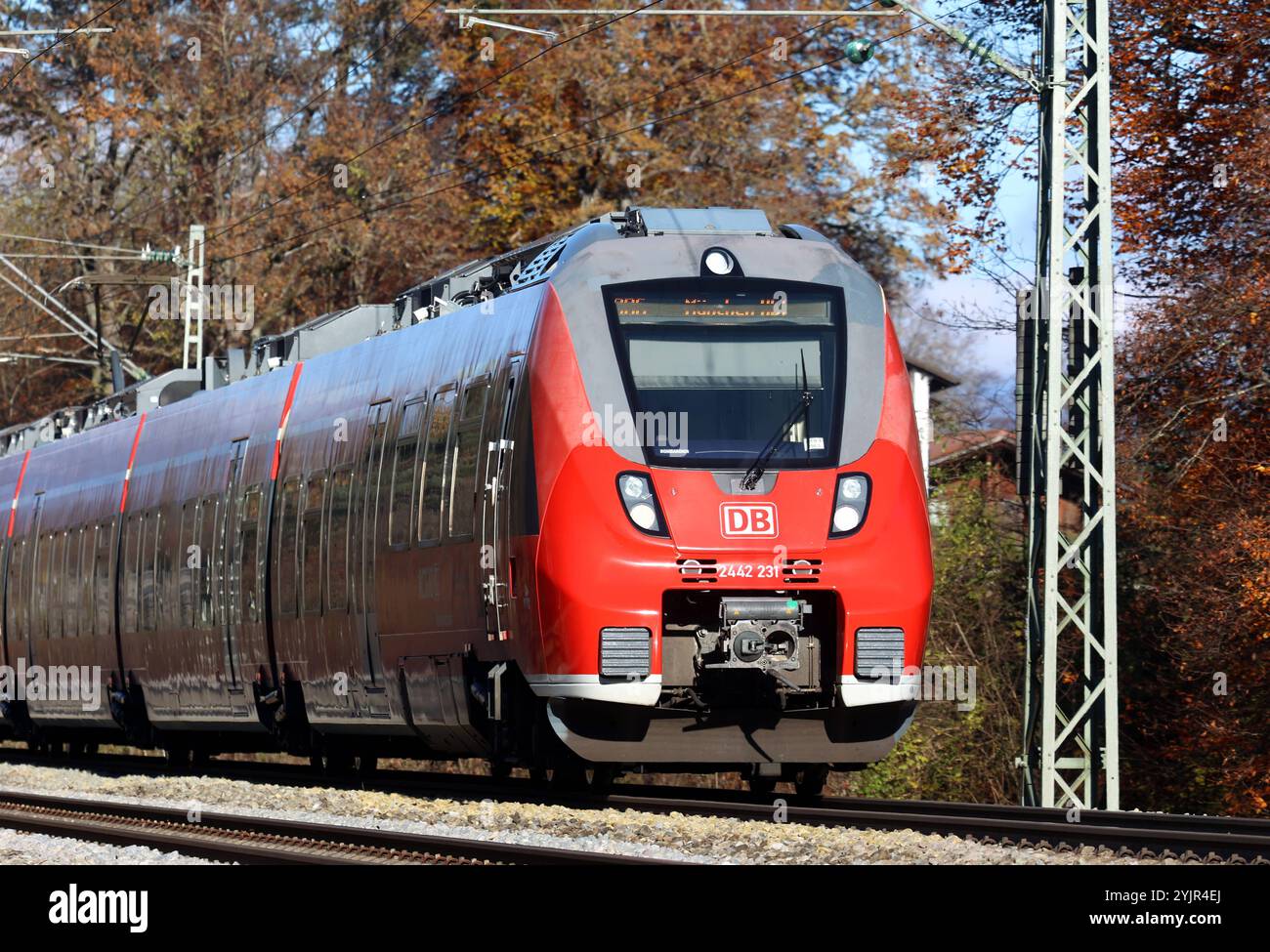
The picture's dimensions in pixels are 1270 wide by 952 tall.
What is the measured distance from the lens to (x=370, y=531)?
1686 centimetres

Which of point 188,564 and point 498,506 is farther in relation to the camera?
point 188,564

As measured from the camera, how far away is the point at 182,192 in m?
50.3

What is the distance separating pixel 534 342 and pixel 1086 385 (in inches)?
218

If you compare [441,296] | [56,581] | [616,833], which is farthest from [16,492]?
[616,833]

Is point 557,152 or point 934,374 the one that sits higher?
point 557,152

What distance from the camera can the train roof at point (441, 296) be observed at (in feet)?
48.9

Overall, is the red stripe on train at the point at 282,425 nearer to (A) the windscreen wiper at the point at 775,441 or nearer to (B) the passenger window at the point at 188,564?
(B) the passenger window at the point at 188,564

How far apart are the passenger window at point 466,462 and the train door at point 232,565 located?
562 cm

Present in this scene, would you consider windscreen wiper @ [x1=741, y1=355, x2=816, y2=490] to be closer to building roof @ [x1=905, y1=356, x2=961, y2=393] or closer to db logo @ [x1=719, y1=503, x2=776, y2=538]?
db logo @ [x1=719, y1=503, x2=776, y2=538]

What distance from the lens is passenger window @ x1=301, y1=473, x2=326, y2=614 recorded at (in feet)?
59.3

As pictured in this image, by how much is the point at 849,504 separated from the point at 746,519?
0.71 metres

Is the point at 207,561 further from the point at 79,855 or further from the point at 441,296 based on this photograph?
the point at 79,855

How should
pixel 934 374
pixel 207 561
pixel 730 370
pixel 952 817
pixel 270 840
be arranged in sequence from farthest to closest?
pixel 934 374 → pixel 207 561 → pixel 730 370 → pixel 270 840 → pixel 952 817

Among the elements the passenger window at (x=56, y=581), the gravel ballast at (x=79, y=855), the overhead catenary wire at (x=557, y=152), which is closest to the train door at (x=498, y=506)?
the gravel ballast at (x=79, y=855)
